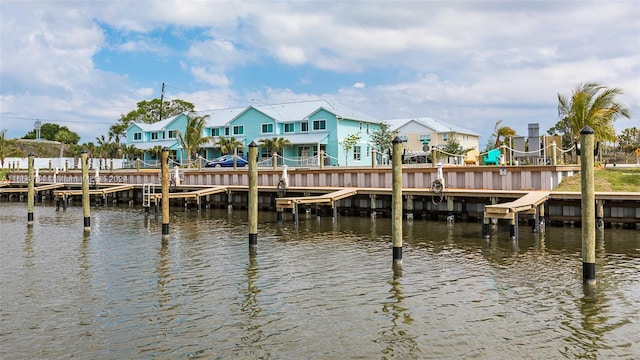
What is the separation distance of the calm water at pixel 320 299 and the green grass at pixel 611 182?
10.7ft

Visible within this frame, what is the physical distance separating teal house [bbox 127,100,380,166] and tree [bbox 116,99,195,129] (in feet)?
59.2

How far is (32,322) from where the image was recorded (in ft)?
34.7

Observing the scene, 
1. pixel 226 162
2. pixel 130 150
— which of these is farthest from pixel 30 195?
pixel 130 150

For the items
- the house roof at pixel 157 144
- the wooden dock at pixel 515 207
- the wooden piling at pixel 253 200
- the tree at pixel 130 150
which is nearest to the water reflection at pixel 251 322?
the wooden piling at pixel 253 200

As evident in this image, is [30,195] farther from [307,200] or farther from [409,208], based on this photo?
[409,208]

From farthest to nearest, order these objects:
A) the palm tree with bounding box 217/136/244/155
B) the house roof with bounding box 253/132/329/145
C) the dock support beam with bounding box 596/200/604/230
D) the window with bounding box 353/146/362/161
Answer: the palm tree with bounding box 217/136/244/155 < the window with bounding box 353/146/362/161 < the house roof with bounding box 253/132/329/145 < the dock support beam with bounding box 596/200/604/230

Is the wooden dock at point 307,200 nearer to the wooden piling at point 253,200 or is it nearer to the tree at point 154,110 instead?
the wooden piling at point 253,200

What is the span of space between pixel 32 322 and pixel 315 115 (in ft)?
162

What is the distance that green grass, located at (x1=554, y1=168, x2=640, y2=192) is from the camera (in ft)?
76.6

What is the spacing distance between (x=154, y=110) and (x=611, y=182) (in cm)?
7499

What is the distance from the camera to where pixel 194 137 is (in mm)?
58438

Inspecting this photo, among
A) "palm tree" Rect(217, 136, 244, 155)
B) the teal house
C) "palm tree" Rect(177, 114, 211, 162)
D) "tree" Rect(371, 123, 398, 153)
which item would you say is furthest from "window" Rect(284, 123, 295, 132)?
"tree" Rect(371, 123, 398, 153)

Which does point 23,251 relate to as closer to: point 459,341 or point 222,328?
point 222,328

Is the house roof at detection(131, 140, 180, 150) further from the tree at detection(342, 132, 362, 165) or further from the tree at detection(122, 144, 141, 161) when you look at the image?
the tree at detection(342, 132, 362, 165)
